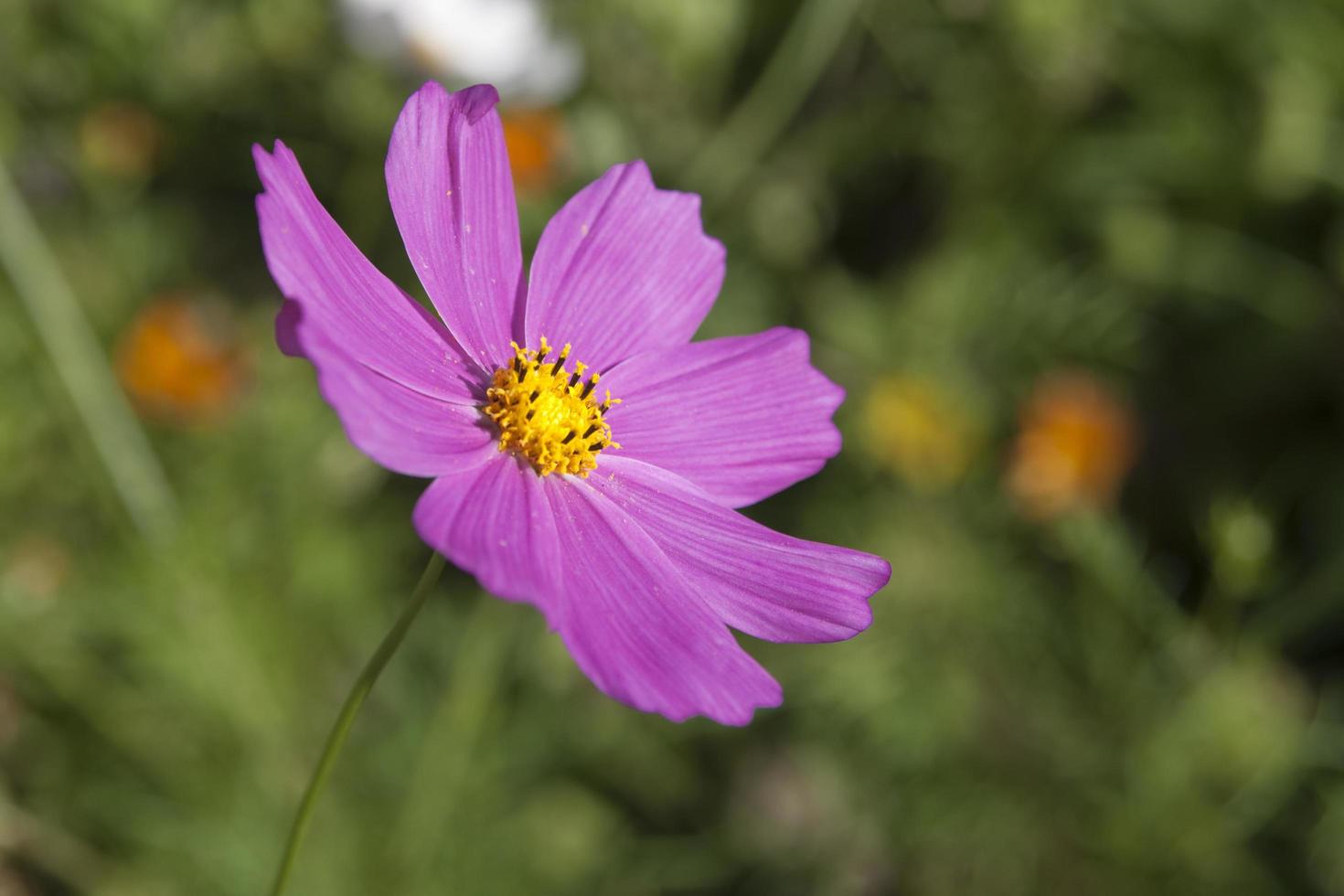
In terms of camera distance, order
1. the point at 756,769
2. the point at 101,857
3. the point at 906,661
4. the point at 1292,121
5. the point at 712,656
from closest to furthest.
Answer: the point at 712,656 < the point at 101,857 < the point at 906,661 < the point at 756,769 < the point at 1292,121

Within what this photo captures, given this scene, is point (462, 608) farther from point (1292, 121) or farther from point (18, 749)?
point (1292, 121)

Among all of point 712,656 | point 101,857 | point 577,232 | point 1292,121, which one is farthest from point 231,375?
point 1292,121

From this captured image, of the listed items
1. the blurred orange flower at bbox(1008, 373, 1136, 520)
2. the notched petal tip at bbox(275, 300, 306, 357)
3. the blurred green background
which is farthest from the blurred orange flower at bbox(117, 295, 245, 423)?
the blurred orange flower at bbox(1008, 373, 1136, 520)

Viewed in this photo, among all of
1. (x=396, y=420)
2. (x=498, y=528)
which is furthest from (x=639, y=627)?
(x=396, y=420)

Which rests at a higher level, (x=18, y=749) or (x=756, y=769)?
(x=756, y=769)

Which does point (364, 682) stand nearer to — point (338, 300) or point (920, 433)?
point (338, 300)

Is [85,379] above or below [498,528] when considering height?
above

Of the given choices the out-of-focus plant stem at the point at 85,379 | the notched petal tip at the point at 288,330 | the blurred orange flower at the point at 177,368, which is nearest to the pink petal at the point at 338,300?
the notched petal tip at the point at 288,330
